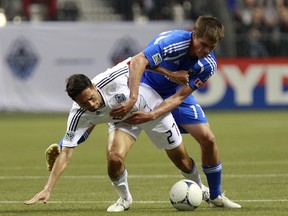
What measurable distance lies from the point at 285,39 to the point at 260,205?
61.1ft

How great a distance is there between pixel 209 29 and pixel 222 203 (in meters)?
1.88

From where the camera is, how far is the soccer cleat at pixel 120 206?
1017 cm

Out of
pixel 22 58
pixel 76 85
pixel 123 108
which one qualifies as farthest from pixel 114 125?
pixel 22 58

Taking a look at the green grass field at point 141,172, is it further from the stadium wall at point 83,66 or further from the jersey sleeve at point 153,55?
the stadium wall at point 83,66

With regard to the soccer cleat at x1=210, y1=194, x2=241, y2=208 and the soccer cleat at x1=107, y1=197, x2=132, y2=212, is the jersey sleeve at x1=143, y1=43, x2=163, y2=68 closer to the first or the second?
the soccer cleat at x1=107, y1=197, x2=132, y2=212

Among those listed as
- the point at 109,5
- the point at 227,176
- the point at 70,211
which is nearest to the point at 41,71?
the point at 109,5

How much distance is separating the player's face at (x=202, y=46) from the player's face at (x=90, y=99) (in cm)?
115

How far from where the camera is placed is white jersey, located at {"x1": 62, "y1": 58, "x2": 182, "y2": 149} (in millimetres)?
9906

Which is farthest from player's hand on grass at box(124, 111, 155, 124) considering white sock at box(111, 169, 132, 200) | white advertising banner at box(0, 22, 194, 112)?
white advertising banner at box(0, 22, 194, 112)

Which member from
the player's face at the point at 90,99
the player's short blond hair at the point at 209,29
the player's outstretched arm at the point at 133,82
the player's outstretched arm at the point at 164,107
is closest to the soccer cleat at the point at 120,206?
the player's outstretched arm at the point at 164,107

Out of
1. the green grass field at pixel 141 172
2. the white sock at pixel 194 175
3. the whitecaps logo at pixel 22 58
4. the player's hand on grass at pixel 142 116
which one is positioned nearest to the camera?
the player's hand on grass at pixel 142 116

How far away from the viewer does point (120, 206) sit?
10234 mm

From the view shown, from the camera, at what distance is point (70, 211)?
10148 millimetres

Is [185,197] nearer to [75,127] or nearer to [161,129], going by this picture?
[161,129]
